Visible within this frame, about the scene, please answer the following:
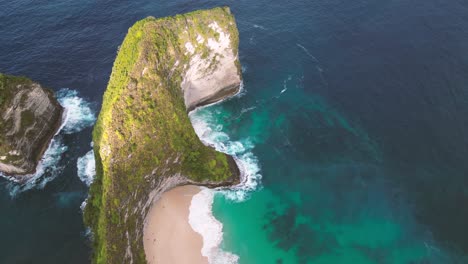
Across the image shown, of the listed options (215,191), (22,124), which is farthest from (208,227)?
(22,124)

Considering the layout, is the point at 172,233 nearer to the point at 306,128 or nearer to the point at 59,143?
the point at 59,143

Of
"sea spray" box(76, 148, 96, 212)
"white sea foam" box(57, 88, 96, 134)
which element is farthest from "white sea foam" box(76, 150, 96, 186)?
"white sea foam" box(57, 88, 96, 134)

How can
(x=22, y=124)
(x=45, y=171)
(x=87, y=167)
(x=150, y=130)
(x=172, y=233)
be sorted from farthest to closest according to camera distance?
(x=87, y=167) < (x=45, y=171) < (x=22, y=124) < (x=172, y=233) < (x=150, y=130)

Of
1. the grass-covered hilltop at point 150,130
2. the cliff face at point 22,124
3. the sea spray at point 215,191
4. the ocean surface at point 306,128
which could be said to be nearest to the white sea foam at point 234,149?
the sea spray at point 215,191

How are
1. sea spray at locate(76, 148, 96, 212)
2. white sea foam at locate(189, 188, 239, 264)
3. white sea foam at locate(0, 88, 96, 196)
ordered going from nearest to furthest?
white sea foam at locate(189, 188, 239, 264), white sea foam at locate(0, 88, 96, 196), sea spray at locate(76, 148, 96, 212)

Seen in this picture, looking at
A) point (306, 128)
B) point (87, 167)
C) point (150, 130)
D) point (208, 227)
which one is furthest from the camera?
point (306, 128)

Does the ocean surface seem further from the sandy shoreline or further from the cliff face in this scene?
the sandy shoreline
